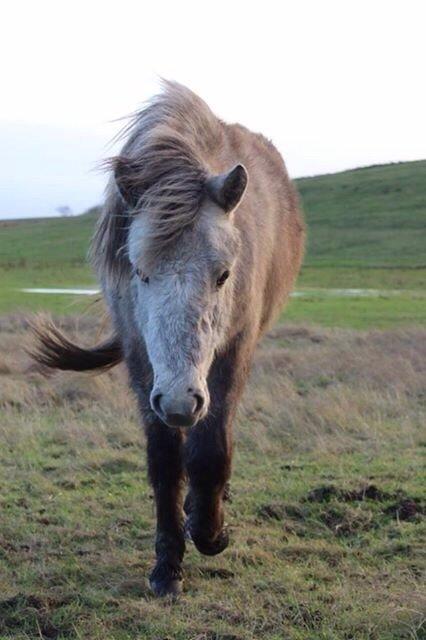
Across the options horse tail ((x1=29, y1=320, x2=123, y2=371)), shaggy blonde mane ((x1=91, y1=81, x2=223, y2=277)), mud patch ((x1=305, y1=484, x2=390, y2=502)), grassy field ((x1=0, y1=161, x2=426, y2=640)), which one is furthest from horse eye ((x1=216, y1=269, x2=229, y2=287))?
horse tail ((x1=29, y1=320, x2=123, y2=371))

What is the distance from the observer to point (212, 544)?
528 cm

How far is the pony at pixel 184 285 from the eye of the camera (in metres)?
4.20

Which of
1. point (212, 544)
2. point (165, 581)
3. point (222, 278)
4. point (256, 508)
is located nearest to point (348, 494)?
point (256, 508)

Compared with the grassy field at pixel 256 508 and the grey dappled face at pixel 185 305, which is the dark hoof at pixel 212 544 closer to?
the grassy field at pixel 256 508

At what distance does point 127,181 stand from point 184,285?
0.74 meters

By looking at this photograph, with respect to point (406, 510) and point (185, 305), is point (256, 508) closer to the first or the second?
point (406, 510)

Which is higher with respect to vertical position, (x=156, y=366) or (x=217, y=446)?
(x=156, y=366)

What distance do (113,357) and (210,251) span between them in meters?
3.16

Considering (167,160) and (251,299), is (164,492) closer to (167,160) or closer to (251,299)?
(251,299)

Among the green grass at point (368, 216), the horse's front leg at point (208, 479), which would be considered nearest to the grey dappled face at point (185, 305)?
the horse's front leg at point (208, 479)

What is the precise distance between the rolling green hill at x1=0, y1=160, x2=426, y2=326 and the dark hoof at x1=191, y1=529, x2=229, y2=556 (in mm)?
15889

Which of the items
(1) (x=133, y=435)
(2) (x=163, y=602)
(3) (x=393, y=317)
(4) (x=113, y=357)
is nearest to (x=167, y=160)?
(2) (x=163, y=602)

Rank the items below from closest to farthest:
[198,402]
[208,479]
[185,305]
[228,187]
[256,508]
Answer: [198,402]
[185,305]
[228,187]
[208,479]
[256,508]

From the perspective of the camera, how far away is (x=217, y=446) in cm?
511
